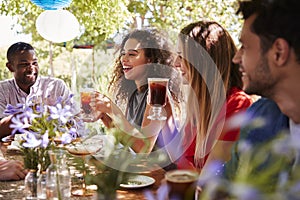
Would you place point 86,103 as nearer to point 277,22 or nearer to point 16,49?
point 277,22

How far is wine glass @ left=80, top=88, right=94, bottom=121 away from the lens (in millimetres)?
2434

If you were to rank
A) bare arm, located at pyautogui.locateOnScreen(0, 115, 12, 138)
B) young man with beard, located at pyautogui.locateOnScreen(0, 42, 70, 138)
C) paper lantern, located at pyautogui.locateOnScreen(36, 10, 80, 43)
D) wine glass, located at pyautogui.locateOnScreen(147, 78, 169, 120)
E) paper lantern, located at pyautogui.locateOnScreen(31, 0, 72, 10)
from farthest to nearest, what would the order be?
paper lantern, located at pyautogui.locateOnScreen(36, 10, 80, 43), paper lantern, located at pyautogui.locateOnScreen(31, 0, 72, 10), young man with beard, located at pyautogui.locateOnScreen(0, 42, 70, 138), bare arm, located at pyautogui.locateOnScreen(0, 115, 12, 138), wine glass, located at pyautogui.locateOnScreen(147, 78, 169, 120)

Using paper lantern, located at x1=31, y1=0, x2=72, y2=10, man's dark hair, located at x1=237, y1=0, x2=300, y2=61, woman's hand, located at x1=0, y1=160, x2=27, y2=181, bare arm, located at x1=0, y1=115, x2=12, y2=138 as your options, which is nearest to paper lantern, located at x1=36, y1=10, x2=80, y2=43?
paper lantern, located at x1=31, y1=0, x2=72, y2=10

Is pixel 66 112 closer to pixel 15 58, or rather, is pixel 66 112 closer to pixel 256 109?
pixel 256 109

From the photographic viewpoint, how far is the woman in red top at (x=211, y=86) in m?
2.10

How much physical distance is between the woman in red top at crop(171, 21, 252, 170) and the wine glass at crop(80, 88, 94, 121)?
550mm

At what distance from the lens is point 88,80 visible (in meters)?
9.91

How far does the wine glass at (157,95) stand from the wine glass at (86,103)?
33 centimetres

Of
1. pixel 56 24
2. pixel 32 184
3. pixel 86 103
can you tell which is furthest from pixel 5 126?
pixel 56 24

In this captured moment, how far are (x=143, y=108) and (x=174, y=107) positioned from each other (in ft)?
0.85

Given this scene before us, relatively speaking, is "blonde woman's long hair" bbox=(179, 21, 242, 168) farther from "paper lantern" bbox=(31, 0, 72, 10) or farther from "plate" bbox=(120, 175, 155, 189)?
"paper lantern" bbox=(31, 0, 72, 10)

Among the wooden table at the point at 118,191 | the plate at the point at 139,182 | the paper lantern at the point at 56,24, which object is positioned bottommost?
the wooden table at the point at 118,191

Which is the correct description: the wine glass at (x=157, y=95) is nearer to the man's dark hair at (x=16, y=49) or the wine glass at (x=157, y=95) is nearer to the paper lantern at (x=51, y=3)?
the man's dark hair at (x=16, y=49)

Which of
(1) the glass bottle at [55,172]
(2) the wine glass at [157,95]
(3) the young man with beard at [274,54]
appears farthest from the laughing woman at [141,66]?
(3) the young man with beard at [274,54]
